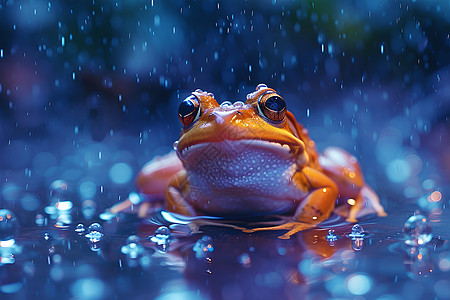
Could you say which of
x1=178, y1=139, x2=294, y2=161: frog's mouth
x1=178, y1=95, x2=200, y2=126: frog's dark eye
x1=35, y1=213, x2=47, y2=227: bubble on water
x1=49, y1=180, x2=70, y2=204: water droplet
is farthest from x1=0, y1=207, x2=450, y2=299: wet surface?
x1=49, y1=180, x2=70, y2=204: water droplet

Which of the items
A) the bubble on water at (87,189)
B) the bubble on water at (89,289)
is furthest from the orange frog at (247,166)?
the bubble on water at (87,189)

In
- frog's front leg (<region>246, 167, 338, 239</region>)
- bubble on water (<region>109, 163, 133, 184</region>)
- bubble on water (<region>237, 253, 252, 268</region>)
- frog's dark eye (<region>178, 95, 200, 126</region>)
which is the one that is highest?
bubble on water (<region>109, 163, 133, 184</region>)

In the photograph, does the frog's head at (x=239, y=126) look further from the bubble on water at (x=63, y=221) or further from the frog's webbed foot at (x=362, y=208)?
the bubble on water at (x=63, y=221)

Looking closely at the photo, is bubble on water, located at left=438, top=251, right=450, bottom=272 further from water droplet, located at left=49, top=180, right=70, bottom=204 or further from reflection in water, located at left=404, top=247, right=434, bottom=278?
water droplet, located at left=49, top=180, right=70, bottom=204

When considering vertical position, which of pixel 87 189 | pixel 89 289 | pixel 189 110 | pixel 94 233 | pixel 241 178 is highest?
pixel 87 189

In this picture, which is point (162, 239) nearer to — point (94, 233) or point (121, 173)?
point (94, 233)

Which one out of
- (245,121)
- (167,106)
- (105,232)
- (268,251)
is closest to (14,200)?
(105,232)

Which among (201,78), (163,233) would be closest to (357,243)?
(163,233)
